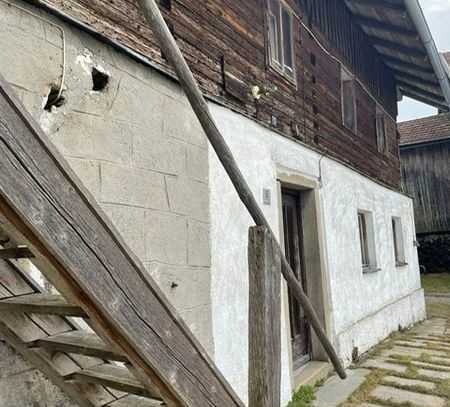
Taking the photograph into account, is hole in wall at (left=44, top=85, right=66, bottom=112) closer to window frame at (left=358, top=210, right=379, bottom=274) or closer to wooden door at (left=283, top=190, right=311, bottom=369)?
wooden door at (left=283, top=190, right=311, bottom=369)

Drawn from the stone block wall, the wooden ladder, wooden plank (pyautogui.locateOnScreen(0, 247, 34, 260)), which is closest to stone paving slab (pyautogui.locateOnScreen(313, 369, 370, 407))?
the stone block wall

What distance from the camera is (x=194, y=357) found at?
1357mm

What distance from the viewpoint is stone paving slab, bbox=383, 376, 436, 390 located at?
394cm

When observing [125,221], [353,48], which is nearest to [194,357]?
[125,221]

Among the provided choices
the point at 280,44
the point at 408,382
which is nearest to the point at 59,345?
the point at 408,382

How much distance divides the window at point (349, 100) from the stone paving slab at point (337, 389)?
3.90m

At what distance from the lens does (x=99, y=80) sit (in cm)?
222

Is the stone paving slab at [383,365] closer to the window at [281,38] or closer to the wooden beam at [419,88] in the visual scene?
the window at [281,38]

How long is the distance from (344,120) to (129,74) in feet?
15.8

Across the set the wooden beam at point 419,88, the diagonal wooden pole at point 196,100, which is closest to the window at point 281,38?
the diagonal wooden pole at point 196,100

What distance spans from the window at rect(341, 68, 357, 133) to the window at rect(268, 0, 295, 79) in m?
2.01

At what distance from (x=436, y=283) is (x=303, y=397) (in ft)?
38.1

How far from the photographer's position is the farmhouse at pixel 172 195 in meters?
1.08

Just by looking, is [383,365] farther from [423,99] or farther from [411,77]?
[423,99]
